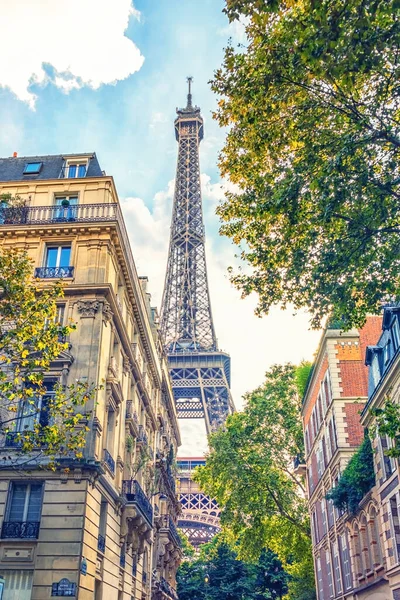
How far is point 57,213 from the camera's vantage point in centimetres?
2619

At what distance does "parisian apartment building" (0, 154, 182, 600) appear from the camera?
62.4 feet

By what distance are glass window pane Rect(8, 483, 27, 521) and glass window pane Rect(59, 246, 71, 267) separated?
29.7 ft

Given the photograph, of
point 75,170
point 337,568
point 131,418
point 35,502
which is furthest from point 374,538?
point 75,170

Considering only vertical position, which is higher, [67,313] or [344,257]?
[67,313]

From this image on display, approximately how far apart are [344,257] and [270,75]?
4748 millimetres

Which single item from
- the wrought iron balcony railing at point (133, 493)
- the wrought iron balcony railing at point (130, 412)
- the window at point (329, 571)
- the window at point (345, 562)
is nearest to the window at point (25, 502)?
the wrought iron balcony railing at point (133, 493)

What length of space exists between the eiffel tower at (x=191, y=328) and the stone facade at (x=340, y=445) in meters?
48.5

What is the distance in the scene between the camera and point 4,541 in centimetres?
1905

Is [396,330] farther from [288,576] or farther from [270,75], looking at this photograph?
[288,576]

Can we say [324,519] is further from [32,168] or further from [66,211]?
[32,168]

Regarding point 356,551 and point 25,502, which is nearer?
point 25,502

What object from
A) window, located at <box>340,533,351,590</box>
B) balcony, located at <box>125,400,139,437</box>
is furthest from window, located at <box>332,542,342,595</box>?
balcony, located at <box>125,400,139,437</box>

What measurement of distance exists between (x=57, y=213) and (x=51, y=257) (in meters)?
2.16

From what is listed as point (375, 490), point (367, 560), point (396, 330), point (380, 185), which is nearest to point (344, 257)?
point (380, 185)
